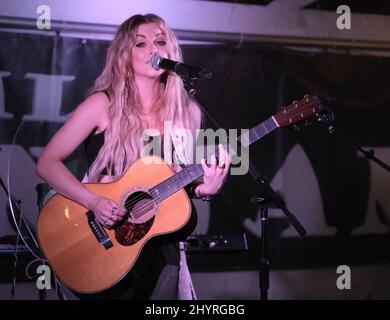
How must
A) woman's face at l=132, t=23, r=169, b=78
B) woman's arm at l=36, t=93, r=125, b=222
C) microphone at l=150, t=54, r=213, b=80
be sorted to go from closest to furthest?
1. microphone at l=150, t=54, r=213, b=80
2. woman's arm at l=36, t=93, r=125, b=222
3. woman's face at l=132, t=23, r=169, b=78

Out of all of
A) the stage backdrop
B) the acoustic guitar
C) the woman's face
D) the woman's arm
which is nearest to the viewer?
the acoustic guitar

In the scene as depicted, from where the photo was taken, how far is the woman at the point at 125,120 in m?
2.59

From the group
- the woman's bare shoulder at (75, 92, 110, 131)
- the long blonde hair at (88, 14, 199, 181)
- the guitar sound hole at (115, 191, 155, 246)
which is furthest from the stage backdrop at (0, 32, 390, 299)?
the guitar sound hole at (115, 191, 155, 246)

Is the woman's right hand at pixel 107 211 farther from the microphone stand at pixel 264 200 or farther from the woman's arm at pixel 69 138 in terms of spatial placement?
the microphone stand at pixel 264 200

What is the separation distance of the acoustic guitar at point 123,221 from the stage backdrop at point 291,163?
1131 millimetres

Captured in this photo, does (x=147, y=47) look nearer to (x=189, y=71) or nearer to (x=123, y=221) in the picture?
(x=189, y=71)

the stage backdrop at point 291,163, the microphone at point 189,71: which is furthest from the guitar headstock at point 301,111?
the stage backdrop at point 291,163

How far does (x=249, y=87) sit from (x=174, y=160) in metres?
1.45

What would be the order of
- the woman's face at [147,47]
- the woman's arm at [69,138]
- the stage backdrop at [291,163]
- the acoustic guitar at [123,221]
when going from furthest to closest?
the stage backdrop at [291,163]
the woman's face at [147,47]
the woman's arm at [69,138]
the acoustic guitar at [123,221]

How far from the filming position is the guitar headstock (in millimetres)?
2562

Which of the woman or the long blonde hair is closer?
the woman

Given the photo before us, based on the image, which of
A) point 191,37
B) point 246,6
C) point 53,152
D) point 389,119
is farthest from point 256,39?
point 53,152

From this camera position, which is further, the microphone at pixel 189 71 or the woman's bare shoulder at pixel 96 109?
the woman's bare shoulder at pixel 96 109

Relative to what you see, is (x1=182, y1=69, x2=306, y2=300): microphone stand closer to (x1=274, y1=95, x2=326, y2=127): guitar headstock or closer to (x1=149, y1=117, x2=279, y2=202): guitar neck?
(x1=149, y1=117, x2=279, y2=202): guitar neck
